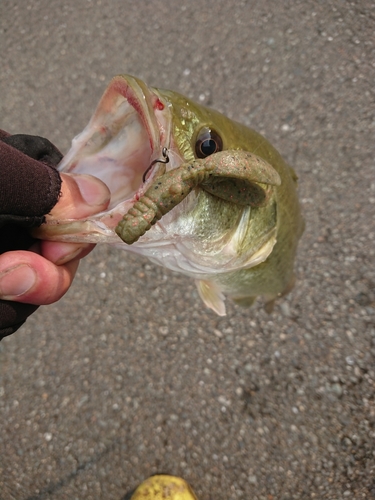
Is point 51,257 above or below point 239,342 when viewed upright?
above

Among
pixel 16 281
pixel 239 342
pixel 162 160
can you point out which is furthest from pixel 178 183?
pixel 239 342

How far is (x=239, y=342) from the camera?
207 centimetres

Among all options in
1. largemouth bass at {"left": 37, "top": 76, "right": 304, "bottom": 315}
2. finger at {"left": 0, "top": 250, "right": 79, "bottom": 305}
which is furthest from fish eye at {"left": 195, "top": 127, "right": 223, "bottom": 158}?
finger at {"left": 0, "top": 250, "right": 79, "bottom": 305}

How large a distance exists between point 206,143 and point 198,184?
0.13m

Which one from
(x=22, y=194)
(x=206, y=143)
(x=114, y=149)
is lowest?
(x=22, y=194)

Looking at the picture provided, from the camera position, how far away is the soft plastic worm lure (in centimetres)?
71

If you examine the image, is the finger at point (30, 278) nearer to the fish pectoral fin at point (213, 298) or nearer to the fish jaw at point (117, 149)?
the fish jaw at point (117, 149)

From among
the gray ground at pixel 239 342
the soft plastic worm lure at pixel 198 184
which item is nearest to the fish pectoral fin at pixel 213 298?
the soft plastic worm lure at pixel 198 184

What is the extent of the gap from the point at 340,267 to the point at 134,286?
1037mm

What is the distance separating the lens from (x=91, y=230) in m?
0.85

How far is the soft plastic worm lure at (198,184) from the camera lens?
2.32ft

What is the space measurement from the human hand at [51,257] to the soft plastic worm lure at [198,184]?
215 mm

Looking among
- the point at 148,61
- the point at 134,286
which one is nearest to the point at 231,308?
the point at 134,286

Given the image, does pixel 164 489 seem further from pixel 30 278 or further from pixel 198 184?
pixel 198 184
